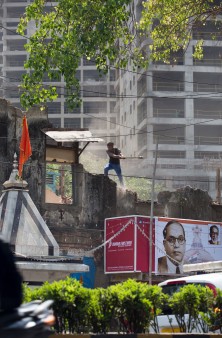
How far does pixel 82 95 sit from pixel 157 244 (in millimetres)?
70166

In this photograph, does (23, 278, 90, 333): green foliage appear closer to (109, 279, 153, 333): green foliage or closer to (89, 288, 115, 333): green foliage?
(89, 288, 115, 333): green foliage

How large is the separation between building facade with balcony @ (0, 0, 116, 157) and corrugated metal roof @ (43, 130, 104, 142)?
2515 inches

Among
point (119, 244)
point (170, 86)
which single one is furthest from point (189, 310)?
point (170, 86)

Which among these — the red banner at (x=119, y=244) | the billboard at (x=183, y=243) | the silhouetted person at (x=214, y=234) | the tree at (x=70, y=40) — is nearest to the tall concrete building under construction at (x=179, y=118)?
the silhouetted person at (x=214, y=234)

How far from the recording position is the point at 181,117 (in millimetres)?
78500

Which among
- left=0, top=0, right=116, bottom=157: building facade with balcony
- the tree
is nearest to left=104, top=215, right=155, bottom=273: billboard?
the tree

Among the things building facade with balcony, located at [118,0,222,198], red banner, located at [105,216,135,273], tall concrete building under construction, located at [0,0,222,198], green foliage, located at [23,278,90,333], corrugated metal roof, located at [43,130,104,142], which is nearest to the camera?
green foliage, located at [23,278,90,333]

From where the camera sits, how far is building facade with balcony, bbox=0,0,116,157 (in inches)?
3930

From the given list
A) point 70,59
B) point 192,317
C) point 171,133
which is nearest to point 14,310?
point 192,317

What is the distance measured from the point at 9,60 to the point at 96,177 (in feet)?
258

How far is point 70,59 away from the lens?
15.2m

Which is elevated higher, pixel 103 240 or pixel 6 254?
pixel 103 240

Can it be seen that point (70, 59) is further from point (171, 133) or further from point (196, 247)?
point (171, 133)

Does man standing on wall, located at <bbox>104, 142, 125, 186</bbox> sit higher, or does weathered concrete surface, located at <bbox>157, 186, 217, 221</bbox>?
man standing on wall, located at <bbox>104, 142, 125, 186</bbox>
